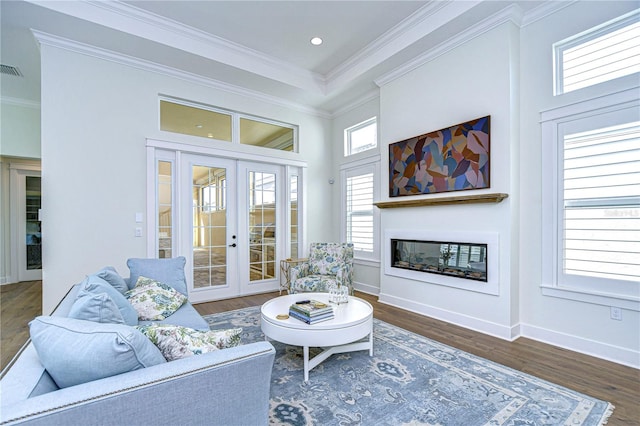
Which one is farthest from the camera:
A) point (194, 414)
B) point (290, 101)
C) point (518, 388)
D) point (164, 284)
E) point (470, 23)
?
point (290, 101)

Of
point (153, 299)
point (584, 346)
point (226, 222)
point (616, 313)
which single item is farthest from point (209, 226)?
point (616, 313)

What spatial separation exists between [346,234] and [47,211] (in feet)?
13.4

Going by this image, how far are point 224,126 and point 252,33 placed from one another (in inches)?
56.6

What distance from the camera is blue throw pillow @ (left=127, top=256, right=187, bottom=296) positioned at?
9.05 feet

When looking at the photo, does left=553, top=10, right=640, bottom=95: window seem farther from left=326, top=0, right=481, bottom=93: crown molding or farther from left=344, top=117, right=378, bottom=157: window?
left=344, top=117, right=378, bottom=157: window

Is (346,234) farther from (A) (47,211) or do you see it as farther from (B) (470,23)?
(A) (47,211)

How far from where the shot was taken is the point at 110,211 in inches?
145

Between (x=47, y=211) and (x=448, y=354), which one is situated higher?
(x=47, y=211)

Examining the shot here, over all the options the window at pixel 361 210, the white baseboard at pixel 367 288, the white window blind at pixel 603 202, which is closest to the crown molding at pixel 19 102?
the window at pixel 361 210

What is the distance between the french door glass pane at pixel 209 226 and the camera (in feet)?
14.5

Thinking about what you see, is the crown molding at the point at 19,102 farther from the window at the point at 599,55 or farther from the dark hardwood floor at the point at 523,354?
the window at the point at 599,55

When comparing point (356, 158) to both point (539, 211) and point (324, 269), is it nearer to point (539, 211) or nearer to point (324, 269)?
point (324, 269)

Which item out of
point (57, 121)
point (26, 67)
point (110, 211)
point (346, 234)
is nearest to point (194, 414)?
point (110, 211)

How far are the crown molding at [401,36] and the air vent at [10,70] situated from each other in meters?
4.35
